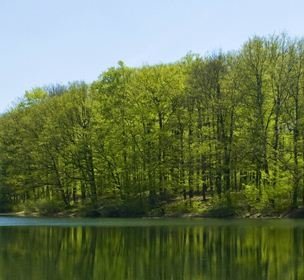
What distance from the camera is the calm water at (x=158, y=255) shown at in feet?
63.2

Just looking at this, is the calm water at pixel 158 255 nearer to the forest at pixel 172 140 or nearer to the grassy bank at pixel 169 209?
the grassy bank at pixel 169 209

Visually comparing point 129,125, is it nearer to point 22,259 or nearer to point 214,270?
point 22,259

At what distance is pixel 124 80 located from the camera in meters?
69.6

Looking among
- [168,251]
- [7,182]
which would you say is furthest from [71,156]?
[168,251]

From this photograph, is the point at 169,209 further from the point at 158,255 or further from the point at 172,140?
the point at 158,255

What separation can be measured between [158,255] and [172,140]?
3977 centimetres

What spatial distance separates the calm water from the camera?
19.2 meters

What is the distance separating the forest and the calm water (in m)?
20.1

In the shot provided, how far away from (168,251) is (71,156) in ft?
160

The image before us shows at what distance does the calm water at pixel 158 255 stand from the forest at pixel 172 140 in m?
20.1

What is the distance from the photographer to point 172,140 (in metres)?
63.9

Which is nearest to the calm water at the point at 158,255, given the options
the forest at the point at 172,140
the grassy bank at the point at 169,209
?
the grassy bank at the point at 169,209

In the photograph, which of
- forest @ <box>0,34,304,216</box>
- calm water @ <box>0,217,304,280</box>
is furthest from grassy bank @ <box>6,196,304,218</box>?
calm water @ <box>0,217,304,280</box>

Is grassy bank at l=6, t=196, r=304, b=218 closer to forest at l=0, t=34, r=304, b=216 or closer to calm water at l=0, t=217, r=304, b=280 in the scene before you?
forest at l=0, t=34, r=304, b=216
